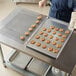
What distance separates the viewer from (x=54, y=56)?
3.69ft

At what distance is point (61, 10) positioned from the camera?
1433 mm

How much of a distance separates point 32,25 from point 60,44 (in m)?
0.29

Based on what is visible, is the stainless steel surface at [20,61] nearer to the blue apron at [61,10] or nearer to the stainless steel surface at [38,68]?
the stainless steel surface at [38,68]

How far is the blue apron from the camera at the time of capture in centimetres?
136

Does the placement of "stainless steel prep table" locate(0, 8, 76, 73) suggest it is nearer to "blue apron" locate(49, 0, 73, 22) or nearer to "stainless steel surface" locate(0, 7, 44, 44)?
"stainless steel surface" locate(0, 7, 44, 44)

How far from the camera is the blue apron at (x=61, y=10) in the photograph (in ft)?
4.48

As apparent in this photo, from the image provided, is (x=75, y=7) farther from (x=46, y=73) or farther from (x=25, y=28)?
(x=46, y=73)

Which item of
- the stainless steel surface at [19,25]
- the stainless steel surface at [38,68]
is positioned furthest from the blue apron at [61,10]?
the stainless steel surface at [38,68]

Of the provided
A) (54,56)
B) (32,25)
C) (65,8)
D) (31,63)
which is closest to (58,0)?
(65,8)

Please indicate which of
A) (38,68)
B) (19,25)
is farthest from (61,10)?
(38,68)

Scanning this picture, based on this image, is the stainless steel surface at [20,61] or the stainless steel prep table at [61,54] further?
the stainless steel surface at [20,61]

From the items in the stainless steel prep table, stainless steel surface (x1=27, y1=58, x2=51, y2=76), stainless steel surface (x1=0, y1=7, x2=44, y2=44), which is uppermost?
stainless steel surface (x1=0, y1=7, x2=44, y2=44)

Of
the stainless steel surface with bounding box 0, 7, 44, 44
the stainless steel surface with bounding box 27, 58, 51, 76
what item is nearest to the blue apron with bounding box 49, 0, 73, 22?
the stainless steel surface with bounding box 0, 7, 44, 44

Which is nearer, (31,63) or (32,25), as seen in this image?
(32,25)
